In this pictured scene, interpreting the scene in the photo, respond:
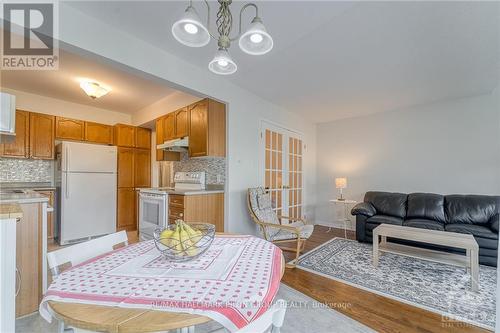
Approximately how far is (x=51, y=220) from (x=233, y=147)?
10.7ft

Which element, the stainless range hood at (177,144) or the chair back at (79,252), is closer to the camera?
the chair back at (79,252)

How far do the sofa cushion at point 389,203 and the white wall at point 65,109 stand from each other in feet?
17.8

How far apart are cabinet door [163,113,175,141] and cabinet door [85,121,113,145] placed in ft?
4.79

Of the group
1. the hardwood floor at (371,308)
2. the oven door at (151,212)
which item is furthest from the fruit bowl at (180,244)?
the oven door at (151,212)

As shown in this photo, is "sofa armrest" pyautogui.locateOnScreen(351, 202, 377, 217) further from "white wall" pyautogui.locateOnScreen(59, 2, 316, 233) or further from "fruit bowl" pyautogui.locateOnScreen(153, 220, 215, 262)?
"fruit bowl" pyautogui.locateOnScreen(153, 220, 215, 262)

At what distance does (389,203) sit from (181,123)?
12.5 ft

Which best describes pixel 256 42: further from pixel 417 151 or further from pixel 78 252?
pixel 417 151

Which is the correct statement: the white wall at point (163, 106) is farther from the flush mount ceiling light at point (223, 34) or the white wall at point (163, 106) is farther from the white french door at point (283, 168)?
the flush mount ceiling light at point (223, 34)

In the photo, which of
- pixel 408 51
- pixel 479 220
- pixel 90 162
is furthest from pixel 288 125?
pixel 90 162

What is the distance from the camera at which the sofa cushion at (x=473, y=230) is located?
2718 mm

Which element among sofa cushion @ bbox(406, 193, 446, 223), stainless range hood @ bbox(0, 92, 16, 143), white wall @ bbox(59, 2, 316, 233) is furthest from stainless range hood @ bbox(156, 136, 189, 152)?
sofa cushion @ bbox(406, 193, 446, 223)

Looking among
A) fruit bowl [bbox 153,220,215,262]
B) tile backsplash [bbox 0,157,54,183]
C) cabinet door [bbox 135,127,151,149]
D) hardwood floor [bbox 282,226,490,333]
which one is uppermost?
cabinet door [bbox 135,127,151,149]

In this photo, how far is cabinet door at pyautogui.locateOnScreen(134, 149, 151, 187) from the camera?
15.0 feet

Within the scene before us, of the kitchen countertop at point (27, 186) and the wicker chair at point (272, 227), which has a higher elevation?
the kitchen countertop at point (27, 186)
